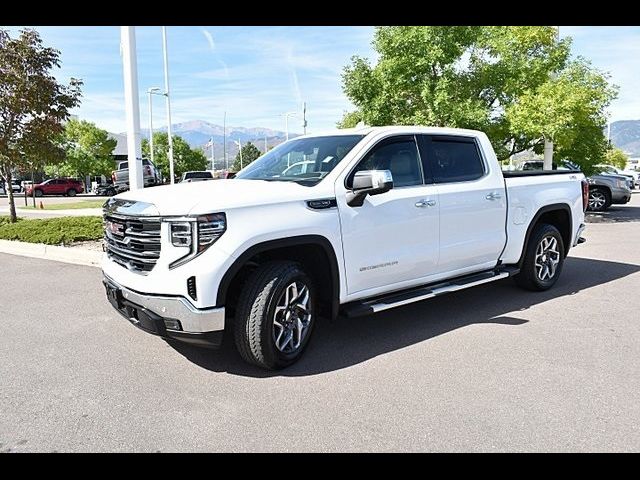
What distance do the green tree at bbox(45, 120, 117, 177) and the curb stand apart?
1443 inches

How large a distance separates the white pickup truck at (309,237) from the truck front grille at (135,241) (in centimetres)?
1

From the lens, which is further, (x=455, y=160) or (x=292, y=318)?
(x=455, y=160)

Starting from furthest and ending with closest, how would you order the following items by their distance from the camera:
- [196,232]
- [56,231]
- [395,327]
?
1. [56,231]
2. [395,327]
3. [196,232]

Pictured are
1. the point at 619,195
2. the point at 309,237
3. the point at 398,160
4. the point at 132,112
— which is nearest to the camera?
the point at 309,237

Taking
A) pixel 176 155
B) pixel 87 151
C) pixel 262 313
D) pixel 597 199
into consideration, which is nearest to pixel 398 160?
pixel 262 313

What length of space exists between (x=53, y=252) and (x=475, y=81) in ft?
35.4

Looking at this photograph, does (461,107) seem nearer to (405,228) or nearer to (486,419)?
(405,228)

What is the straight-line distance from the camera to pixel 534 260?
238 inches

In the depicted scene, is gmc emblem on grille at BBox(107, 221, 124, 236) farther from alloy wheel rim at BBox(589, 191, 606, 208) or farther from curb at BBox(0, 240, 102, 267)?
alloy wheel rim at BBox(589, 191, 606, 208)

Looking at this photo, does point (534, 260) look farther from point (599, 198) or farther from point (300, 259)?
point (599, 198)

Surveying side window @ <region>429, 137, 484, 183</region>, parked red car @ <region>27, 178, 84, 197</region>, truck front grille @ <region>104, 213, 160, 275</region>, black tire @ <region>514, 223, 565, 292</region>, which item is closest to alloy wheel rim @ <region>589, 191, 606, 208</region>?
black tire @ <region>514, 223, 565, 292</region>

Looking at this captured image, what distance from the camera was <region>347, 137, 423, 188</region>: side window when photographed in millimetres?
4539
